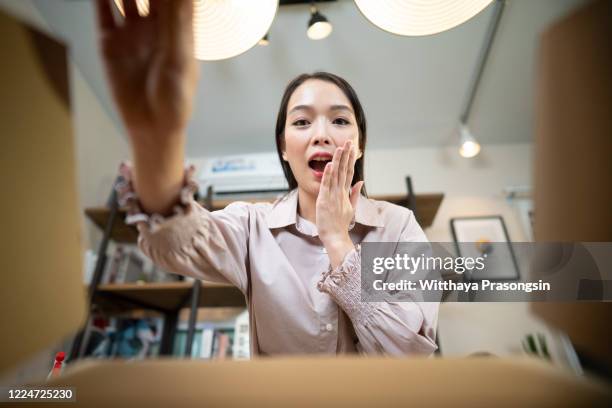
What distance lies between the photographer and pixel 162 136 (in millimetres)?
287

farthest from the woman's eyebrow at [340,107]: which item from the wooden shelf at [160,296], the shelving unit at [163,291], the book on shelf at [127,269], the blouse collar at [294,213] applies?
the book on shelf at [127,269]

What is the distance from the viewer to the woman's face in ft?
1.87

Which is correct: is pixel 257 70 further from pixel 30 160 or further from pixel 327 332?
pixel 30 160

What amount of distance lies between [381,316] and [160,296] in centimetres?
145

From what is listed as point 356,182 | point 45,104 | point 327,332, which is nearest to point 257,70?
point 356,182

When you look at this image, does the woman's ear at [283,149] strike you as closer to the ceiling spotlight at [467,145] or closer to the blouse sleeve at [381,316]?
the blouse sleeve at [381,316]

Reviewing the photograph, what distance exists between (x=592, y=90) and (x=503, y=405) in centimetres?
27

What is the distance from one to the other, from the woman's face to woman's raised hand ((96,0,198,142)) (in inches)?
11.9

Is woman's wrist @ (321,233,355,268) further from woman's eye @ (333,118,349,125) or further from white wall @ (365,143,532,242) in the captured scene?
white wall @ (365,143,532,242)

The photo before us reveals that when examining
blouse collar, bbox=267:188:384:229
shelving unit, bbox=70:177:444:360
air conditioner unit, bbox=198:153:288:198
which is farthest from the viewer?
air conditioner unit, bbox=198:153:288:198

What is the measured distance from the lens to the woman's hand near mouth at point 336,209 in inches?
21.0

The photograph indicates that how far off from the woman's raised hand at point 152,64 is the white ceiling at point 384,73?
105cm

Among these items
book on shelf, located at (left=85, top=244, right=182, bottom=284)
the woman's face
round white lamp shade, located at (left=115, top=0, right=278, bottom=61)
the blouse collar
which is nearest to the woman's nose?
the woman's face

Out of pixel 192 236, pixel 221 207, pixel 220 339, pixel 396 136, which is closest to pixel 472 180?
pixel 396 136
